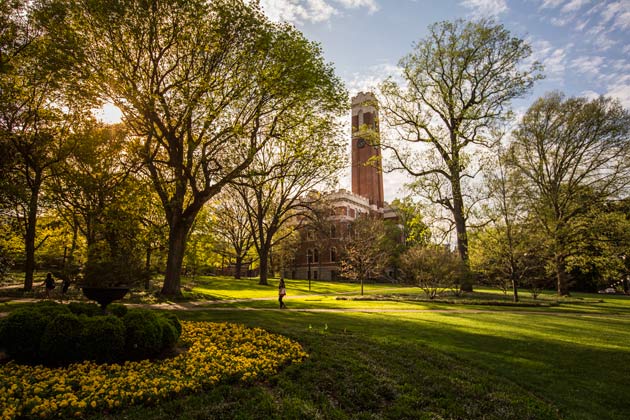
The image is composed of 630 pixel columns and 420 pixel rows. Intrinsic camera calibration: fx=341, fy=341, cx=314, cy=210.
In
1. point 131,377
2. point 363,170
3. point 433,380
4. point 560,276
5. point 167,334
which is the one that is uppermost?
point 363,170

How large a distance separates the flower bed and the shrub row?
1.00ft

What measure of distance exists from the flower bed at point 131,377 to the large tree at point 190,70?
32.9 feet

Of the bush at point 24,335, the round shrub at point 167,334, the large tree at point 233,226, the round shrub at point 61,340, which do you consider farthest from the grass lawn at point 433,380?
the large tree at point 233,226

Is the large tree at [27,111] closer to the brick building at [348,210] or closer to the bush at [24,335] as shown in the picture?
the bush at [24,335]

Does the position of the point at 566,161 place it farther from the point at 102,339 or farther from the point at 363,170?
the point at 363,170

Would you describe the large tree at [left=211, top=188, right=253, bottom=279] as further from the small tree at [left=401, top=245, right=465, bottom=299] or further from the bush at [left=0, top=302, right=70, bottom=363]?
the bush at [left=0, top=302, right=70, bottom=363]

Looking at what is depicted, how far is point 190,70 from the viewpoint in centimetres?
1727

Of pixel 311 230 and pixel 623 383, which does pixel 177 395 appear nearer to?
pixel 623 383

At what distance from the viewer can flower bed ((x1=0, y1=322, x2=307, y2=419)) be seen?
4578mm

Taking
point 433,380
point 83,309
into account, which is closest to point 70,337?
point 83,309

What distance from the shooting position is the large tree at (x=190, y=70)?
49.3 feet

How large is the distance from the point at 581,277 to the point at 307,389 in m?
48.4

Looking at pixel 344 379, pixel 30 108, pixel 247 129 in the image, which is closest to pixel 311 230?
pixel 247 129

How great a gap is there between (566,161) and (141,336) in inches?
1337
